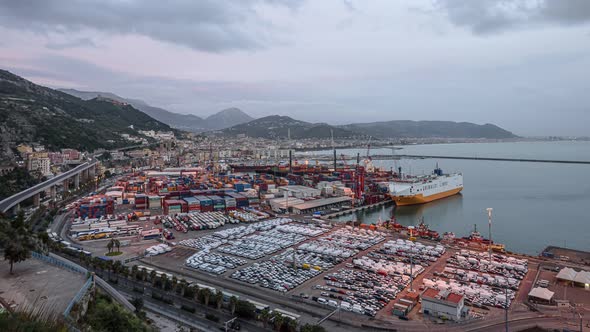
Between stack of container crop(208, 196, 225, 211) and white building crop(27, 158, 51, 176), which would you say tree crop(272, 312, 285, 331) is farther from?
white building crop(27, 158, 51, 176)

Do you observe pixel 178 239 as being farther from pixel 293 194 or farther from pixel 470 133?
pixel 470 133

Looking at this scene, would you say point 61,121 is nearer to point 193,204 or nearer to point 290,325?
point 193,204

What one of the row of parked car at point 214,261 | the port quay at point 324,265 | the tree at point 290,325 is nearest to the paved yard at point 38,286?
the port quay at point 324,265

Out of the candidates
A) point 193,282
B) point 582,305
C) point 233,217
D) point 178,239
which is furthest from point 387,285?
point 233,217

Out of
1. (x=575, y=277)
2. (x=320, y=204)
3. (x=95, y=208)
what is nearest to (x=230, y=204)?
(x=320, y=204)

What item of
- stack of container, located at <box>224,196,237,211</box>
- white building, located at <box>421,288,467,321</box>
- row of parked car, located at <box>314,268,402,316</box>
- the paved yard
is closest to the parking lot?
row of parked car, located at <box>314,268,402,316</box>

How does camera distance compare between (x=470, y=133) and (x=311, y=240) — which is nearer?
(x=311, y=240)
